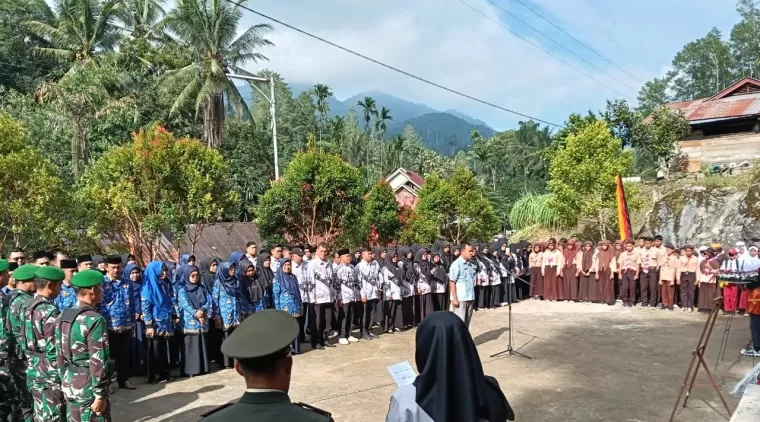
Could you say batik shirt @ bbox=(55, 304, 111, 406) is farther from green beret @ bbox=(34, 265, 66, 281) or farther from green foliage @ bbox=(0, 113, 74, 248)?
green foliage @ bbox=(0, 113, 74, 248)

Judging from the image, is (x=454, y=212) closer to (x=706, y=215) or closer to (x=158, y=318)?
(x=706, y=215)

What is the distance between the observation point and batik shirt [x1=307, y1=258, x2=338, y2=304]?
353 inches

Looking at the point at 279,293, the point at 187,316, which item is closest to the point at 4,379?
the point at 187,316

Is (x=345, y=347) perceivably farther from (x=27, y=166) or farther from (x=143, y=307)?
(x=27, y=166)

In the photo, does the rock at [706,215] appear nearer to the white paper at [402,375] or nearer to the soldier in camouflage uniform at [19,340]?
the white paper at [402,375]

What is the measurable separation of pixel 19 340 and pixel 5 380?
0.38 metres

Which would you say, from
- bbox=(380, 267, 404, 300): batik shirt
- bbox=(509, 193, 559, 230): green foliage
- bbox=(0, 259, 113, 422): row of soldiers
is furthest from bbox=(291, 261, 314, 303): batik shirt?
bbox=(509, 193, 559, 230): green foliage

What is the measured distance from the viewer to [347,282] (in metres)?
9.45

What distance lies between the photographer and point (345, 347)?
356 inches

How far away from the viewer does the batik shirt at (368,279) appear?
973cm

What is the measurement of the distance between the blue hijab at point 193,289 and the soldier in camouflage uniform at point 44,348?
285 centimetres

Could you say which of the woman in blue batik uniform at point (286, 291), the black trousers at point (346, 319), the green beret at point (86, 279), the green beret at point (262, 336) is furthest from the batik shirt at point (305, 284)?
the green beret at point (262, 336)

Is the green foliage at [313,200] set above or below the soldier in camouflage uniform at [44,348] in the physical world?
above

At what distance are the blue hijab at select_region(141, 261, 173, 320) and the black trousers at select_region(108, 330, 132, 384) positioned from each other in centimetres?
46
